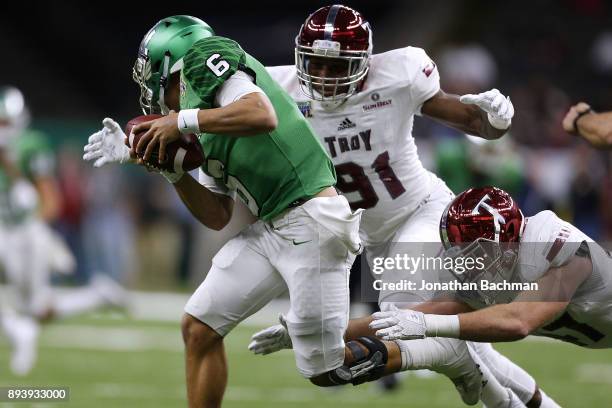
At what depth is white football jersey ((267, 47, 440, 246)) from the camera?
523 centimetres

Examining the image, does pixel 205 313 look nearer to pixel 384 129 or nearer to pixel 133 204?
pixel 384 129

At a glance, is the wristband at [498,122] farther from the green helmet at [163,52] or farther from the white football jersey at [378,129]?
the green helmet at [163,52]

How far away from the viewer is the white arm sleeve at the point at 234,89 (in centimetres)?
431

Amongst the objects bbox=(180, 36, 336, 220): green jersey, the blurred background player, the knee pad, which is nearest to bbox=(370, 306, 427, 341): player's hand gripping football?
the knee pad

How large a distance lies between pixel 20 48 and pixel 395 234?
12682 millimetres

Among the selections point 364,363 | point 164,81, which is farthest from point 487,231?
point 164,81

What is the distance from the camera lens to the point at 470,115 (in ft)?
17.3

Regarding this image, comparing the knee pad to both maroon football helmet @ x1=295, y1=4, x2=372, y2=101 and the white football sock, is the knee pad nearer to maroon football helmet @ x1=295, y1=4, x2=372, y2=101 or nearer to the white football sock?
the white football sock

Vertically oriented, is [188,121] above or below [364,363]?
above

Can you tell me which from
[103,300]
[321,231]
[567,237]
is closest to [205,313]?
[321,231]

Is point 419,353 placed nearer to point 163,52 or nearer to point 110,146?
point 110,146

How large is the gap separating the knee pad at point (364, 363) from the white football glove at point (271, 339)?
0.40 m

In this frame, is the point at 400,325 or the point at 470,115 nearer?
the point at 400,325

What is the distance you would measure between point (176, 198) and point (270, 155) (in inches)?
401
